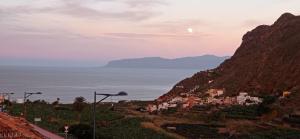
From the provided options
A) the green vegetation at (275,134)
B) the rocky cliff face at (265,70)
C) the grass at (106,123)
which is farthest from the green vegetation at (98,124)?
the rocky cliff face at (265,70)

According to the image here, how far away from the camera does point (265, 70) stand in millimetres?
163750

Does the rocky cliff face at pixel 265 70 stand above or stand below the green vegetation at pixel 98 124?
above

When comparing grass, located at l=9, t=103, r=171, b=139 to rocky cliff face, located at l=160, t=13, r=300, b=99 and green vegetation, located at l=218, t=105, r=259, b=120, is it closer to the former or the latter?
green vegetation, located at l=218, t=105, r=259, b=120

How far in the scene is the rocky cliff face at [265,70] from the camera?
150625 mm

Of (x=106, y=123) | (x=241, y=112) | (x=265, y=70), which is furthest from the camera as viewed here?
(x=265, y=70)

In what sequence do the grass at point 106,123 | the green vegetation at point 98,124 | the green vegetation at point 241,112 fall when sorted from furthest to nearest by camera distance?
the green vegetation at point 241,112 → the grass at point 106,123 → the green vegetation at point 98,124

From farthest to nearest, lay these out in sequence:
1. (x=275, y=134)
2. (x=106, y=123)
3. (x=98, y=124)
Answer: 1. (x=106, y=123)
2. (x=98, y=124)
3. (x=275, y=134)

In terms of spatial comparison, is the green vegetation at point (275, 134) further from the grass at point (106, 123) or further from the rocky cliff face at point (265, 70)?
the rocky cliff face at point (265, 70)

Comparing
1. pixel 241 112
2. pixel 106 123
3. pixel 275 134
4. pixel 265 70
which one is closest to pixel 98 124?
pixel 106 123

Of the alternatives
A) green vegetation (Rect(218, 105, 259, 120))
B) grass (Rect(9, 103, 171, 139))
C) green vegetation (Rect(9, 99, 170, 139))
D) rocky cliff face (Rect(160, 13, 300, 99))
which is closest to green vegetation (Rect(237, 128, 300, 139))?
grass (Rect(9, 103, 171, 139))

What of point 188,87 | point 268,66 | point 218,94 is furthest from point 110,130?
point 188,87

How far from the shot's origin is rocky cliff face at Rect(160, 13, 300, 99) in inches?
5930

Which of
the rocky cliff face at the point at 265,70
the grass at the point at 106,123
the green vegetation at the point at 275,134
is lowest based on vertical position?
the green vegetation at the point at 275,134

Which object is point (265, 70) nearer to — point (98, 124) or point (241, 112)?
point (241, 112)
